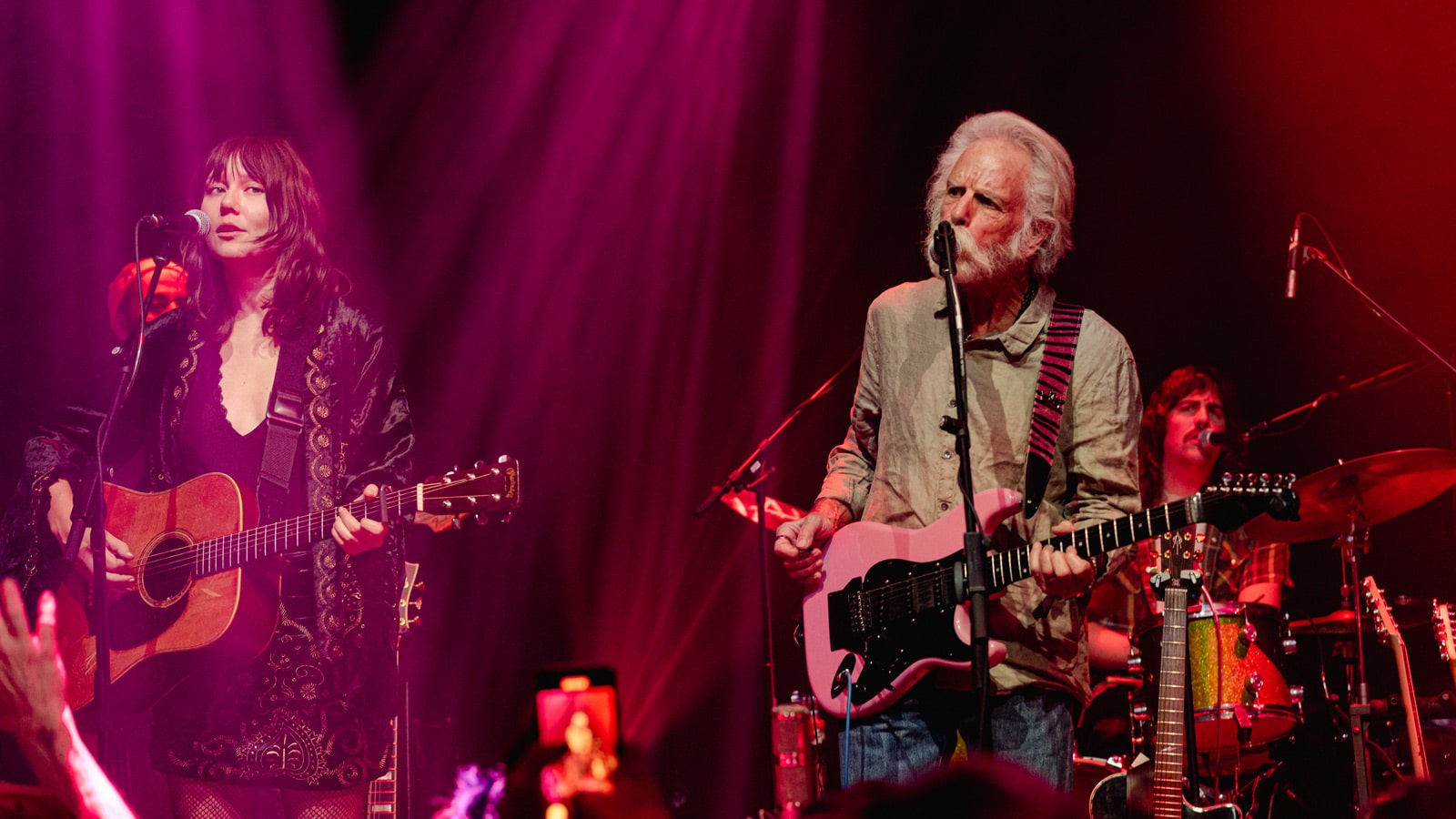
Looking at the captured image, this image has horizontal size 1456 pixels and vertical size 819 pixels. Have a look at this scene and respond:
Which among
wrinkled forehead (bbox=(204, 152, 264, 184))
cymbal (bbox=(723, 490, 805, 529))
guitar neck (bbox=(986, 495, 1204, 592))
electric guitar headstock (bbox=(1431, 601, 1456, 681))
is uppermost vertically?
wrinkled forehead (bbox=(204, 152, 264, 184))

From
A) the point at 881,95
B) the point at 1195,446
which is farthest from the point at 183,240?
the point at 1195,446

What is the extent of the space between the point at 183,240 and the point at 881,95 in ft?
13.6

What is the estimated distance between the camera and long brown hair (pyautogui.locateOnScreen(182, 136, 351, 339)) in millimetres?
3893

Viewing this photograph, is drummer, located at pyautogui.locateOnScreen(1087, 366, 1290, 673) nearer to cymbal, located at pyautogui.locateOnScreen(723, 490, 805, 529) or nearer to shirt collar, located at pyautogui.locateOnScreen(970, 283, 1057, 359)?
cymbal, located at pyautogui.locateOnScreen(723, 490, 805, 529)

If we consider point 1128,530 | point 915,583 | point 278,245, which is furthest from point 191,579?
point 1128,530

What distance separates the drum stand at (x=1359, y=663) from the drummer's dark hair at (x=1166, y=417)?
787mm

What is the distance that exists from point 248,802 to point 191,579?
71 cm

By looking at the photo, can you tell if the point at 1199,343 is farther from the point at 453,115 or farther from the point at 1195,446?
the point at 453,115

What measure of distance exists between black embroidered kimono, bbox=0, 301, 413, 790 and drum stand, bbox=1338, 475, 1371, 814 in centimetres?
380

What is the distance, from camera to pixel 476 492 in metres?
3.92

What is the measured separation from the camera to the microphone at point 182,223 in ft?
12.1

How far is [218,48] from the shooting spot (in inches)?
232

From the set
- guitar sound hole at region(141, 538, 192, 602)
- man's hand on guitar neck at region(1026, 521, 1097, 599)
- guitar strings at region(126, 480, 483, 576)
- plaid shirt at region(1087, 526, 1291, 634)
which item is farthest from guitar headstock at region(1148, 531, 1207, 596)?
guitar sound hole at region(141, 538, 192, 602)

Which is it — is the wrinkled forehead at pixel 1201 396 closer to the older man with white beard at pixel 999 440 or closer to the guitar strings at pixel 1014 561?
the older man with white beard at pixel 999 440
